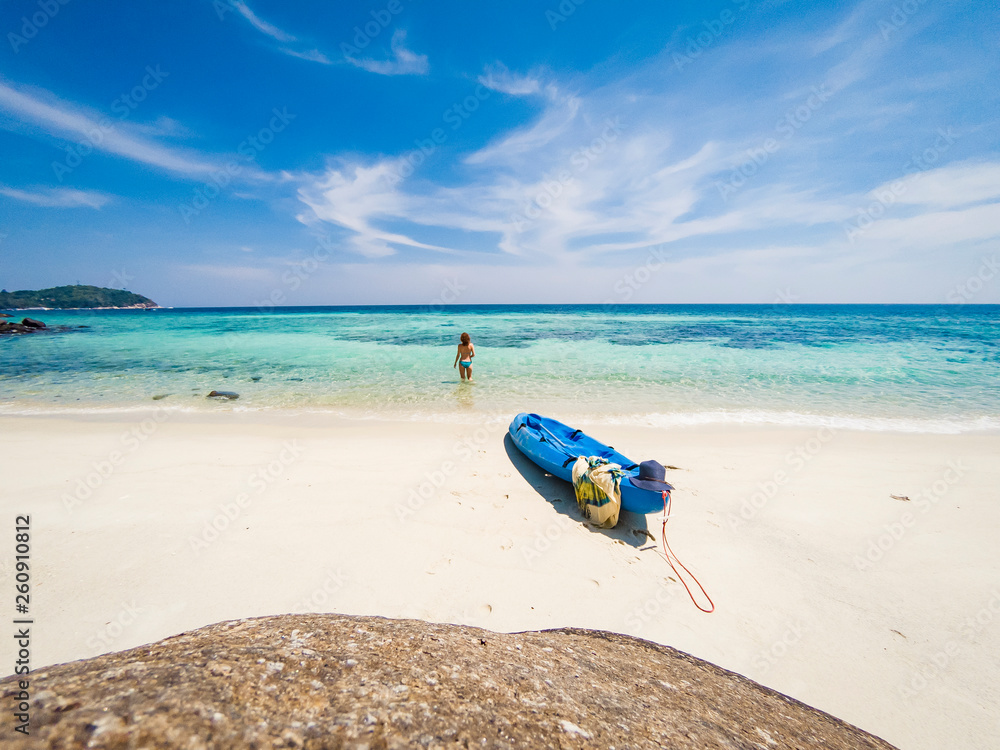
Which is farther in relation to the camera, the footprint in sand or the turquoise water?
the turquoise water

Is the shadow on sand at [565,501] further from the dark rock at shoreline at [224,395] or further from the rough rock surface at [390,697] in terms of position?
the dark rock at shoreline at [224,395]

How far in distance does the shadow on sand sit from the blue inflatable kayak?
0.71ft

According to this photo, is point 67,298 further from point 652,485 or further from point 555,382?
point 652,485

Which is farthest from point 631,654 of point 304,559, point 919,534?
point 919,534

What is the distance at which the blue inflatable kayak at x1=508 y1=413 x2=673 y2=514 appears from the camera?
190 inches

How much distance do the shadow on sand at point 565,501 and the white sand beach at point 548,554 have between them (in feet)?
0.12

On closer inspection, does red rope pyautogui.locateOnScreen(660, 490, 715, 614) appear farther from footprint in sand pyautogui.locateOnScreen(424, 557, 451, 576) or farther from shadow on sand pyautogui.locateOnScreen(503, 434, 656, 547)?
footprint in sand pyautogui.locateOnScreen(424, 557, 451, 576)

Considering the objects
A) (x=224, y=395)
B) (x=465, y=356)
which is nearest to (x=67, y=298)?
(x=224, y=395)

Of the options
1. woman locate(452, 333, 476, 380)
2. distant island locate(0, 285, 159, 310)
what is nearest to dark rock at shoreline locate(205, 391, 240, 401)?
woman locate(452, 333, 476, 380)

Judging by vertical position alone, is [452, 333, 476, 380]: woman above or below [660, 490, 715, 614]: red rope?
above

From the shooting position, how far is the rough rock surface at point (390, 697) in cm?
130

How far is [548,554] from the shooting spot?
183 inches

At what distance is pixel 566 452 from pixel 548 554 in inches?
82.4

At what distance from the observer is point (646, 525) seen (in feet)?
17.1
